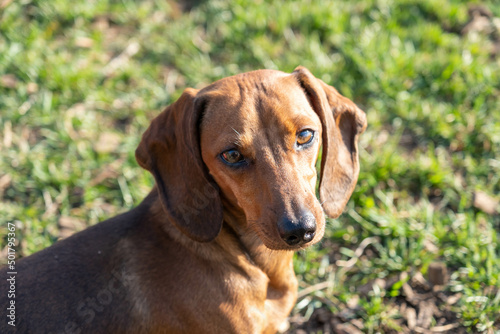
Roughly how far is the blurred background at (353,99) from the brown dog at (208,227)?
119 cm

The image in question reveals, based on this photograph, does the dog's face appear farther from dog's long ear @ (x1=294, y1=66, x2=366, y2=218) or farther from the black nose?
dog's long ear @ (x1=294, y1=66, x2=366, y2=218)

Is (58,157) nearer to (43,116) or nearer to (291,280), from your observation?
(43,116)

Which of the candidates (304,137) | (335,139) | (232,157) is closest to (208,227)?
(232,157)

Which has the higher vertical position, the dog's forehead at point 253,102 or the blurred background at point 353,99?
the dog's forehead at point 253,102

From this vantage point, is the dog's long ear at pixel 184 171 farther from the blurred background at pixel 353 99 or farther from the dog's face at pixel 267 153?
the blurred background at pixel 353 99

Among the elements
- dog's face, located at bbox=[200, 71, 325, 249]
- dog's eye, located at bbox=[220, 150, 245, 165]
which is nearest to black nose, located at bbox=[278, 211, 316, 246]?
dog's face, located at bbox=[200, 71, 325, 249]

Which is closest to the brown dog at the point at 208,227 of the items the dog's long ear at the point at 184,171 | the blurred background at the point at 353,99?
the dog's long ear at the point at 184,171

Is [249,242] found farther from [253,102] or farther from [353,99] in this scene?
[353,99]

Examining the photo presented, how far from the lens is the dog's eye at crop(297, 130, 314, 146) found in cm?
341

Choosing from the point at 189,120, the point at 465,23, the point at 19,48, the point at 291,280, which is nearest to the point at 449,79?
the point at 465,23

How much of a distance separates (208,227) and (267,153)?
0.63 meters

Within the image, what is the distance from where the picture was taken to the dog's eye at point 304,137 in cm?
341

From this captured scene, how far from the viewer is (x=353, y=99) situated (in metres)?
6.00

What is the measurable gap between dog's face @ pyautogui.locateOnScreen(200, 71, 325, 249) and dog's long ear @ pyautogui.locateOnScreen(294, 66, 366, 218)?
13cm
